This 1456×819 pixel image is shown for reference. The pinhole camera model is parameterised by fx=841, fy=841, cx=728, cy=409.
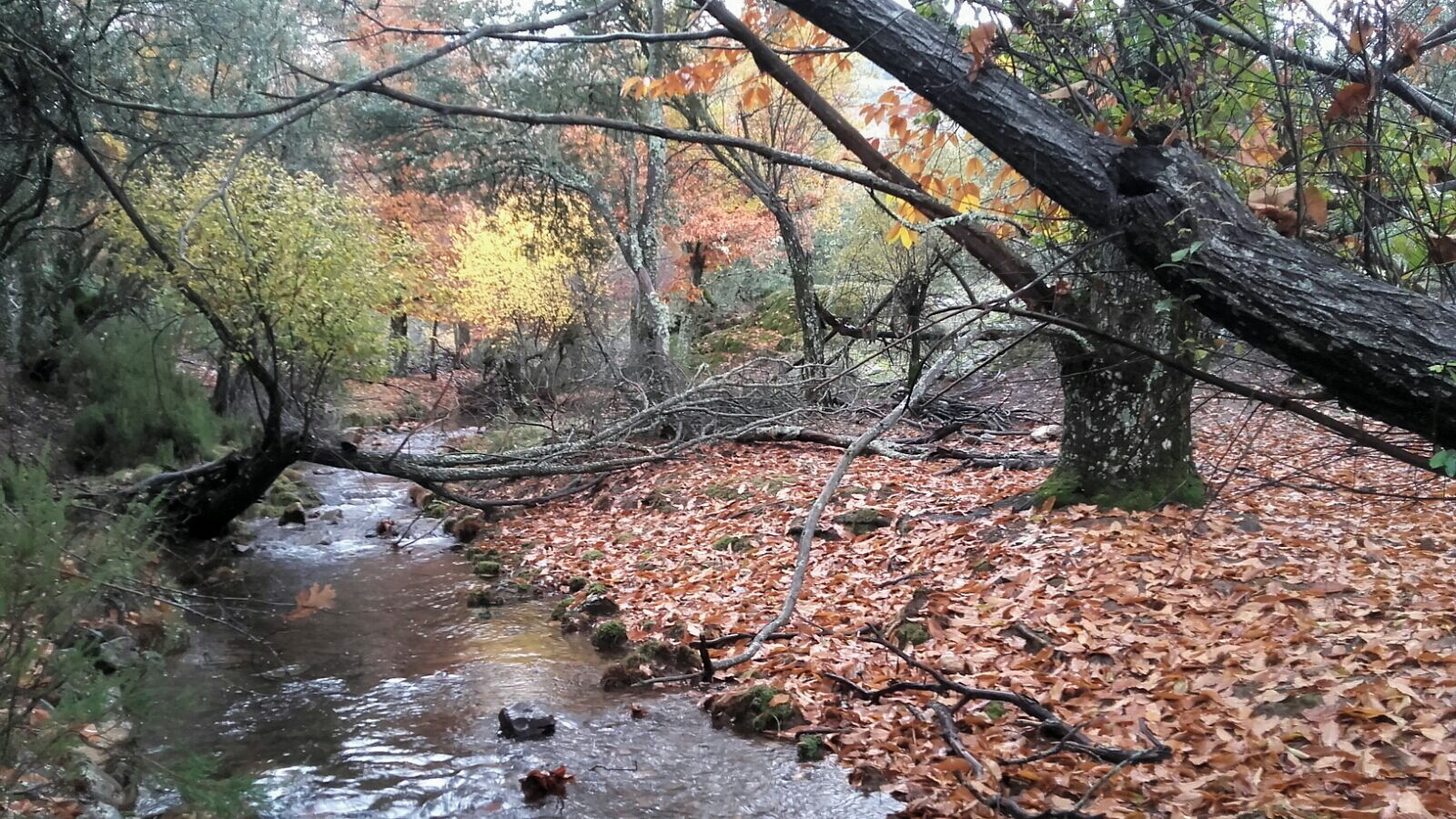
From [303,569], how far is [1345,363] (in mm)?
9405

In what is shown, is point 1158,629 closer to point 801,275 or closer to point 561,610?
point 561,610

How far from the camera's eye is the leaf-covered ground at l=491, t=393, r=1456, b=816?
3.36 m

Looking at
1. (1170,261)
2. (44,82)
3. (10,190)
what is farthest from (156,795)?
(10,190)

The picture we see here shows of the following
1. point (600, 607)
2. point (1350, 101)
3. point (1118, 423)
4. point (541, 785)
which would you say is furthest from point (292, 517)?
point (1350, 101)

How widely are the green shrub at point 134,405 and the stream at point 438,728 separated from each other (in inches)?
164

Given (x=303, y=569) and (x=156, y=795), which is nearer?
(x=156, y=795)

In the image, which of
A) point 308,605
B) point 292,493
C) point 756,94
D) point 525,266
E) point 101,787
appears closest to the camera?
point 101,787

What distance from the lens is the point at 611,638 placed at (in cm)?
636

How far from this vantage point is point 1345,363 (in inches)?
79.7

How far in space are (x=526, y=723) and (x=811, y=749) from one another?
1706mm

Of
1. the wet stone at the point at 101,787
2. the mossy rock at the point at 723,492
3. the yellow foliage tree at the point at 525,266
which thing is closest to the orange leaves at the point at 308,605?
the wet stone at the point at 101,787

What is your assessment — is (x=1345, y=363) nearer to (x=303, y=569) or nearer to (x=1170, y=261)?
(x=1170, y=261)

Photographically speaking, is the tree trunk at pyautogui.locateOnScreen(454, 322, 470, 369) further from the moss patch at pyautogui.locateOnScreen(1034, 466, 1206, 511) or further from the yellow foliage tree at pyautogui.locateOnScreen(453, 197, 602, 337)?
the moss patch at pyautogui.locateOnScreen(1034, 466, 1206, 511)

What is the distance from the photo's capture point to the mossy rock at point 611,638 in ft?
20.8
